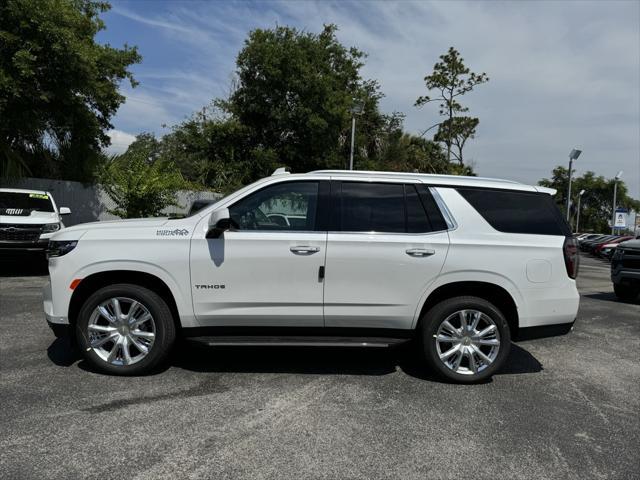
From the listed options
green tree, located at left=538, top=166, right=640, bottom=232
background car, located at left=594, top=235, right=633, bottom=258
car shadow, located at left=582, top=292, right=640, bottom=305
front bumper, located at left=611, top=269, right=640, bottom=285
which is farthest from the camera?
green tree, located at left=538, top=166, right=640, bottom=232

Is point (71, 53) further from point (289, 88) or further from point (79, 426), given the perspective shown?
point (289, 88)

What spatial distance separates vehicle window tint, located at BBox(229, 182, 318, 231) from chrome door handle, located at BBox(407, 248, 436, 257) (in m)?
0.89

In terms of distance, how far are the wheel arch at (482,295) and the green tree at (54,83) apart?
11.0m

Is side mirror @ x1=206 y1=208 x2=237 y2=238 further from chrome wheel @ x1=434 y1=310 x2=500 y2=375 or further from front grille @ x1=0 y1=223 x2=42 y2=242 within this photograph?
front grille @ x1=0 y1=223 x2=42 y2=242

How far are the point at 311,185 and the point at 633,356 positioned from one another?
14.6 ft

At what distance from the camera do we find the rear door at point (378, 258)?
14.9ft

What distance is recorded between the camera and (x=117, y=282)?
4.67 metres

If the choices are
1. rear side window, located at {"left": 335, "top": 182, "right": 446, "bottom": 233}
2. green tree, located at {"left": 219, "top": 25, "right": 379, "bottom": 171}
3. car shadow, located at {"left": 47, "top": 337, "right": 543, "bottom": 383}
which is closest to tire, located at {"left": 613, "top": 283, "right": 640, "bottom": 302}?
car shadow, located at {"left": 47, "top": 337, "right": 543, "bottom": 383}

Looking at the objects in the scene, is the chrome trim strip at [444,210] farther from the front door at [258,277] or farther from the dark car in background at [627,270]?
the dark car in background at [627,270]

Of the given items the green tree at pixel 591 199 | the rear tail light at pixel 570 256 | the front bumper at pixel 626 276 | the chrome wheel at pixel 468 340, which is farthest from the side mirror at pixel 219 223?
the green tree at pixel 591 199

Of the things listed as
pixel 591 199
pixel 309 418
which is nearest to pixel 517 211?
pixel 309 418

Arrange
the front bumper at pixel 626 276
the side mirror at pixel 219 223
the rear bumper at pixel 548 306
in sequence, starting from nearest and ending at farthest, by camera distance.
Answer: the side mirror at pixel 219 223 < the rear bumper at pixel 548 306 < the front bumper at pixel 626 276

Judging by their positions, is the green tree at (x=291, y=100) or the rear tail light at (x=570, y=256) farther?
the green tree at (x=291, y=100)

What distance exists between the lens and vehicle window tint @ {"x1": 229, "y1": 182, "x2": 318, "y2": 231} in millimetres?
4641
